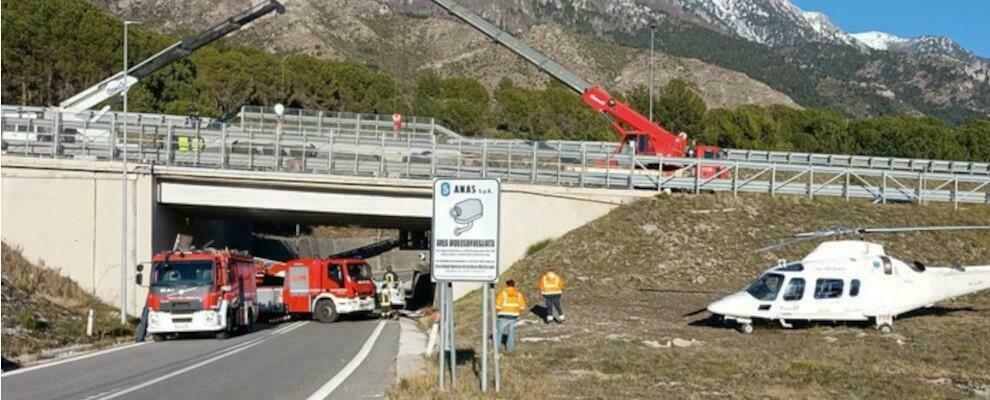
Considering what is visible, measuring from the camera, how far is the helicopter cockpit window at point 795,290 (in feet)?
80.5

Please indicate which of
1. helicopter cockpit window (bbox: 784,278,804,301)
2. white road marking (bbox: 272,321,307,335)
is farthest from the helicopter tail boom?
white road marking (bbox: 272,321,307,335)

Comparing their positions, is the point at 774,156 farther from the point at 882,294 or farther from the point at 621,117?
the point at 882,294

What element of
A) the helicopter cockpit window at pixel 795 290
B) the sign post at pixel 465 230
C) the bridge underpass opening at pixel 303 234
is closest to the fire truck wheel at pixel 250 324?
the bridge underpass opening at pixel 303 234

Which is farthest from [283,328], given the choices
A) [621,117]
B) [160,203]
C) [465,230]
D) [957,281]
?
[465,230]

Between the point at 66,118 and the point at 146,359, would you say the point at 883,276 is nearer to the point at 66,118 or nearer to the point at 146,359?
the point at 146,359

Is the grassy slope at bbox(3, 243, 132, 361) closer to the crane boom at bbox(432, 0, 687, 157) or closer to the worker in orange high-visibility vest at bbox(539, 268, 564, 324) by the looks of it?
the worker in orange high-visibility vest at bbox(539, 268, 564, 324)

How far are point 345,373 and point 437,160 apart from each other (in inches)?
892

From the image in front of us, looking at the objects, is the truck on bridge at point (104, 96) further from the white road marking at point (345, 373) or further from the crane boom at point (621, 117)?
the white road marking at point (345, 373)

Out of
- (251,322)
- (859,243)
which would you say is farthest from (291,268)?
(859,243)

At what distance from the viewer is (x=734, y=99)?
601ft

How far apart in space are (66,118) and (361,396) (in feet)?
98.7

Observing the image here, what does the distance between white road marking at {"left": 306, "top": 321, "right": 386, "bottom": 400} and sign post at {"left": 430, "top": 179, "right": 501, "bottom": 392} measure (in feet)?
8.30

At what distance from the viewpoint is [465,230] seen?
14.7 m

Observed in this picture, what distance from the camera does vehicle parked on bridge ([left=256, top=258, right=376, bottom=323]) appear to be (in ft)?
124
